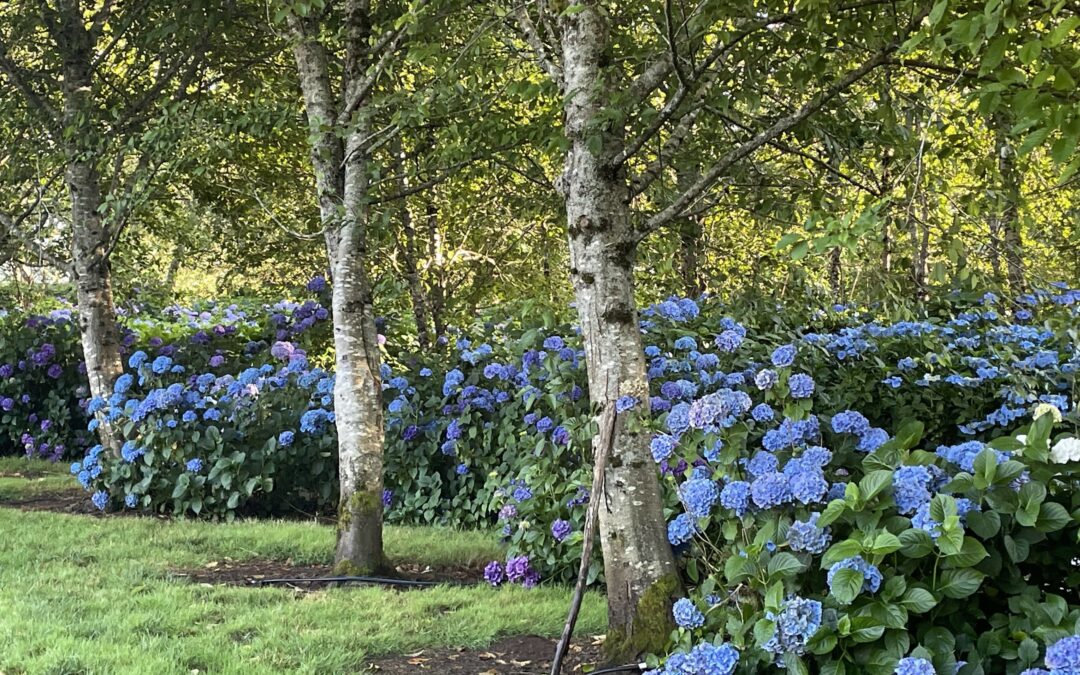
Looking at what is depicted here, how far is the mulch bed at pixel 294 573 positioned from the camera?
417 cm

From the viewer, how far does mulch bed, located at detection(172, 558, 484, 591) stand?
13.7ft

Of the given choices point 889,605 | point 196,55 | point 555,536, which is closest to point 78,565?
point 555,536

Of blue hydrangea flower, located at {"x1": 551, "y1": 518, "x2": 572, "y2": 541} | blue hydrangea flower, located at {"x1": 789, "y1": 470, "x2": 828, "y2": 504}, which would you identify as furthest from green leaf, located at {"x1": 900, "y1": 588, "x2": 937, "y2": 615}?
blue hydrangea flower, located at {"x1": 551, "y1": 518, "x2": 572, "y2": 541}

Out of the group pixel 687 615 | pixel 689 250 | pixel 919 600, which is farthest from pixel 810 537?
pixel 689 250

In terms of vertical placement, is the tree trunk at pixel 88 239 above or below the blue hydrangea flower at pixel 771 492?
above

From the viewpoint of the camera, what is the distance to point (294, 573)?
4.43 metres

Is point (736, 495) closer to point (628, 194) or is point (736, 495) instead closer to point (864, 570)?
point (864, 570)

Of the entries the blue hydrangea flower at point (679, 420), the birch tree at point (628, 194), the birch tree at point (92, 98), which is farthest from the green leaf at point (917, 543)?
the birch tree at point (92, 98)

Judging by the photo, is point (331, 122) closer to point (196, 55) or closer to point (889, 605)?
point (196, 55)

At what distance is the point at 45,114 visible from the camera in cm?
602

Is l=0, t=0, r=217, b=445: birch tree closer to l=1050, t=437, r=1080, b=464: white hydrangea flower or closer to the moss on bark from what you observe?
the moss on bark

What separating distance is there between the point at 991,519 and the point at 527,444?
10.1 feet

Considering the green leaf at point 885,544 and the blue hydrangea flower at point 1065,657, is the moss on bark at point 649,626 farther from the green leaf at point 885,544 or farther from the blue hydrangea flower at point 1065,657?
the blue hydrangea flower at point 1065,657

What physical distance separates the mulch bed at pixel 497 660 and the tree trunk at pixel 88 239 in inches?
162
